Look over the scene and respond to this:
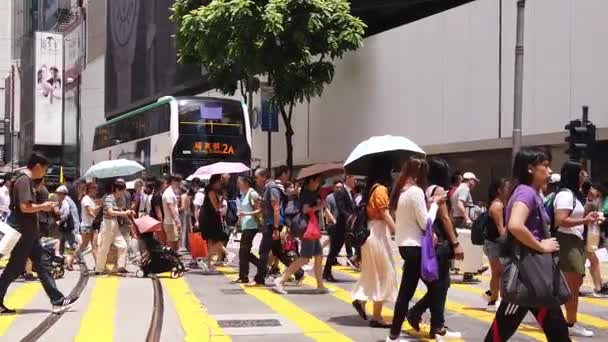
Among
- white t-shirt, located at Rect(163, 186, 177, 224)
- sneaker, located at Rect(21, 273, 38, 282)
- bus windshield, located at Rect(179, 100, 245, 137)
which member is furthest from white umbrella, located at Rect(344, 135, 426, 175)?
bus windshield, located at Rect(179, 100, 245, 137)

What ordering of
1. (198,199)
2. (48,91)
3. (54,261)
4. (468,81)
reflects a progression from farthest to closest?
(48,91), (468,81), (198,199), (54,261)

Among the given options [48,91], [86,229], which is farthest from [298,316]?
[48,91]

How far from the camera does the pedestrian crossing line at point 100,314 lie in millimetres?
7943

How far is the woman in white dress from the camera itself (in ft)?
26.7

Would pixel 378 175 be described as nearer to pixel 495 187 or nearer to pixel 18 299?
pixel 495 187

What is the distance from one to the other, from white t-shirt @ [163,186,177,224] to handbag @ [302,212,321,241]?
16.3ft

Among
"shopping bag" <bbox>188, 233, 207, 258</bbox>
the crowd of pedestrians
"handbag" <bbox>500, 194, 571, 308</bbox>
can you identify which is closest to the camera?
"handbag" <bbox>500, 194, 571, 308</bbox>

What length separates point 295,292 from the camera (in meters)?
11.3

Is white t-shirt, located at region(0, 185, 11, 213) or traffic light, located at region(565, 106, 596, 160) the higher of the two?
traffic light, located at region(565, 106, 596, 160)

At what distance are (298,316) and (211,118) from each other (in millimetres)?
14719

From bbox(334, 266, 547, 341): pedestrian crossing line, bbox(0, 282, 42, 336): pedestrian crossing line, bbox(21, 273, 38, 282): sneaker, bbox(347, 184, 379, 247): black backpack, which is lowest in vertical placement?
bbox(21, 273, 38, 282): sneaker

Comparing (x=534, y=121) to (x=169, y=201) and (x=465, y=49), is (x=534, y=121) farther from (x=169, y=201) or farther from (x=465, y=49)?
(x=169, y=201)

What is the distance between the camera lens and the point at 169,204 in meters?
15.3

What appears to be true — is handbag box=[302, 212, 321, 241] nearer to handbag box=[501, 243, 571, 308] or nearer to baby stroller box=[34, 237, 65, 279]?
baby stroller box=[34, 237, 65, 279]
